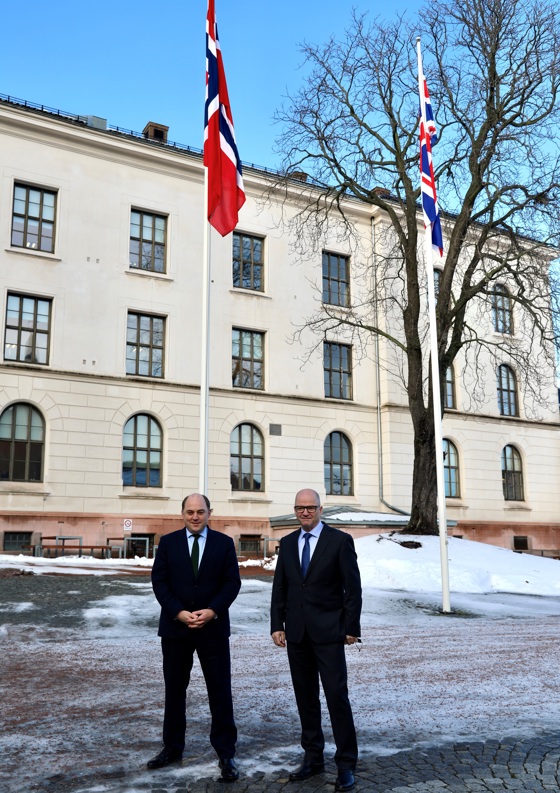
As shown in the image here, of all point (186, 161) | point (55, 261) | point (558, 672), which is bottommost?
point (558, 672)

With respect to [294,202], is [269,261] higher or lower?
lower

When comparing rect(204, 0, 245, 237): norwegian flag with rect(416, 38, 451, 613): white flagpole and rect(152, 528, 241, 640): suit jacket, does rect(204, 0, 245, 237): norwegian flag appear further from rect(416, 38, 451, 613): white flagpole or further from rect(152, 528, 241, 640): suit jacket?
rect(152, 528, 241, 640): suit jacket

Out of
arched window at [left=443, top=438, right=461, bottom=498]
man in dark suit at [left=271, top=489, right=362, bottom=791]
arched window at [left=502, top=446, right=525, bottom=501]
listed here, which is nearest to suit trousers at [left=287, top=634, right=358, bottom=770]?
man in dark suit at [left=271, top=489, right=362, bottom=791]

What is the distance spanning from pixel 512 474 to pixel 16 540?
22177 mm

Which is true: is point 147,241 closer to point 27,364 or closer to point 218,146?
point 27,364

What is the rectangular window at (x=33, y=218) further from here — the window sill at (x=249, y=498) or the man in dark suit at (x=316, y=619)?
→ the man in dark suit at (x=316, y=619)

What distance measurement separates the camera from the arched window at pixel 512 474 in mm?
36094

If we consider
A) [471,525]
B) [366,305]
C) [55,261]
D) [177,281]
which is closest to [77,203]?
[55,261]

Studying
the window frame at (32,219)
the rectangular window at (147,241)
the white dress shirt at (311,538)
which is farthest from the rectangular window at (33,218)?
the white dress shirt at (311,538)

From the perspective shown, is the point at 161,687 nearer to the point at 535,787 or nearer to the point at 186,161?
the point at 535,787

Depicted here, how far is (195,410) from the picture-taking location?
28469 millimetres

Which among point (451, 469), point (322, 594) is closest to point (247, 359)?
point (451, 469)

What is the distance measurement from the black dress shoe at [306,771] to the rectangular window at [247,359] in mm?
24803

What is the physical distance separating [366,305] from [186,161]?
30.9 ft
